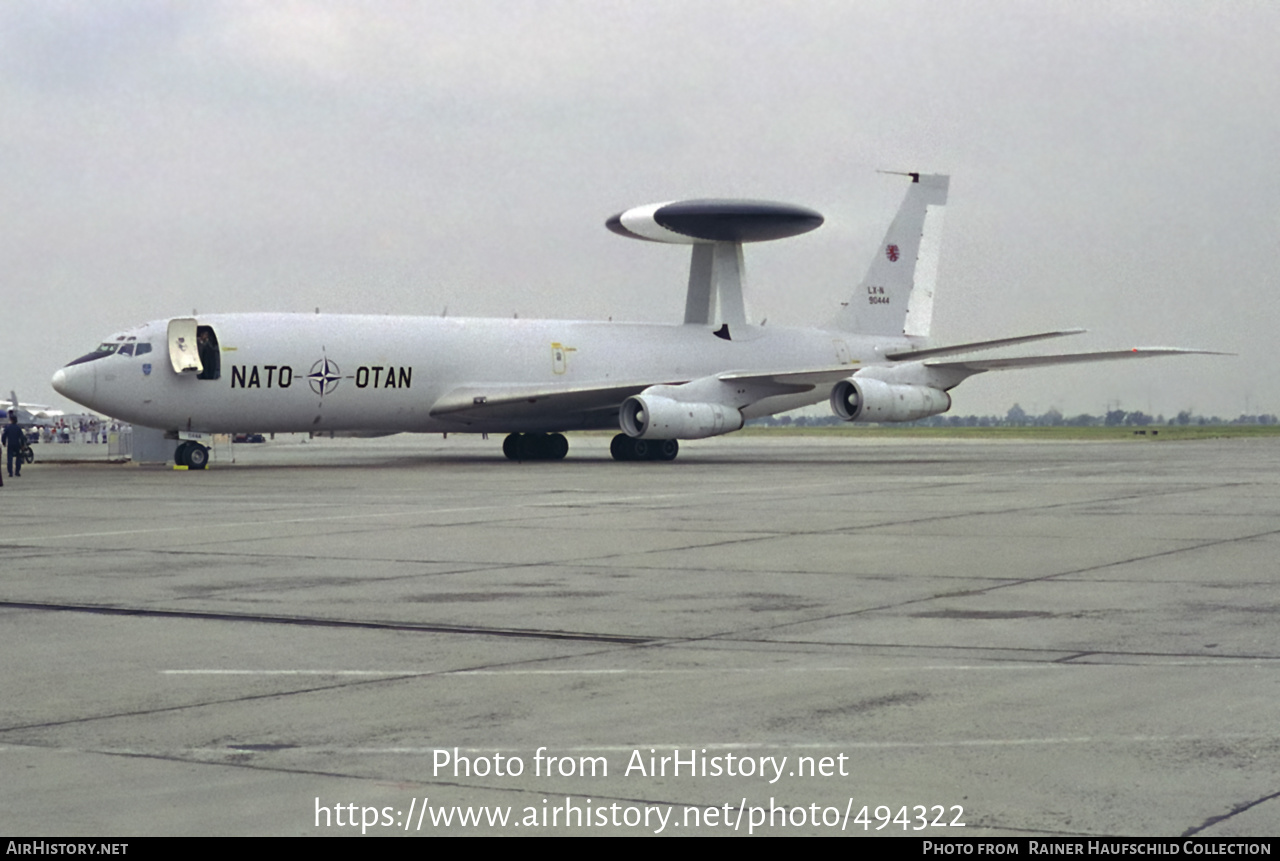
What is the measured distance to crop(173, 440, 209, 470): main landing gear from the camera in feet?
117

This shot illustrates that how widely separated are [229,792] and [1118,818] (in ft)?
9.99

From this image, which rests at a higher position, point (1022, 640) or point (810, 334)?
point (810, 334)

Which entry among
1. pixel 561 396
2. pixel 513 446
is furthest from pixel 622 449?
pixel 513 446

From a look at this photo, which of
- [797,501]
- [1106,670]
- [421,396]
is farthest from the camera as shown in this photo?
[421,396]

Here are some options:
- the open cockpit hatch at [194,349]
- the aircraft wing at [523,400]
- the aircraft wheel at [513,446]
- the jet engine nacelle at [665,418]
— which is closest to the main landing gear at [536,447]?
the aircraft wheel at [513,446]

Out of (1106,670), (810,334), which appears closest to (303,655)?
(1106,670)

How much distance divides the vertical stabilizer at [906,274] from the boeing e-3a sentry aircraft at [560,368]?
89 millimetres

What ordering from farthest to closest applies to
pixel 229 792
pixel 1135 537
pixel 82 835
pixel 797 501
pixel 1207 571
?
pixel 797 501
pixel 1135 537
pixel 1207 571
pixel 229 792
pixel 82 835

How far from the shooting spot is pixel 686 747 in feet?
19.6

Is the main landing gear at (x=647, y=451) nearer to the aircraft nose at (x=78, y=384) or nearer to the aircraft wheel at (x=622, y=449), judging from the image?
the aircraft wheel at (x=622, y=449)

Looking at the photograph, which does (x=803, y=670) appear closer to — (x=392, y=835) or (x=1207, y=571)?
(x=392, y=835)

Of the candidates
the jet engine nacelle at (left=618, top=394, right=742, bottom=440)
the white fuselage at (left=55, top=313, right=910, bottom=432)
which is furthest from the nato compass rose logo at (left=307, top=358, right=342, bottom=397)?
the jet engine nacelle at (left=618, top=394, right=742, bottom=440)

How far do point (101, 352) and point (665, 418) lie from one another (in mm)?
13351

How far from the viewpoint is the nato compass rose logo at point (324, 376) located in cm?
3528
